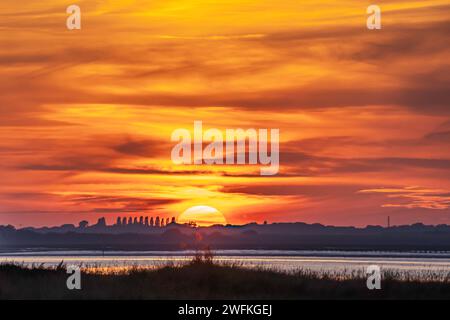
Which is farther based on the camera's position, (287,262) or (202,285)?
(287,262)

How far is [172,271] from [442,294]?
12568 mm

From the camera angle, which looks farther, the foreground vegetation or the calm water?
the calm water

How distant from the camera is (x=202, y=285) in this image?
3928 cm

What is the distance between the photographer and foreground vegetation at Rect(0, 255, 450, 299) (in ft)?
115

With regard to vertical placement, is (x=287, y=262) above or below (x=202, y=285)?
below

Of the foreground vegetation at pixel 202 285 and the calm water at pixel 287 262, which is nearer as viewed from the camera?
the foreground vegetation at pixel 202 285

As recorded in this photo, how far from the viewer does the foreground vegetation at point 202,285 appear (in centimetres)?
3494

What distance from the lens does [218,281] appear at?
3997 centimetres

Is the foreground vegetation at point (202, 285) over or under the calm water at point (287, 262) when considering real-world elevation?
over

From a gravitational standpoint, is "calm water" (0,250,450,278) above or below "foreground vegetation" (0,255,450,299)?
below
